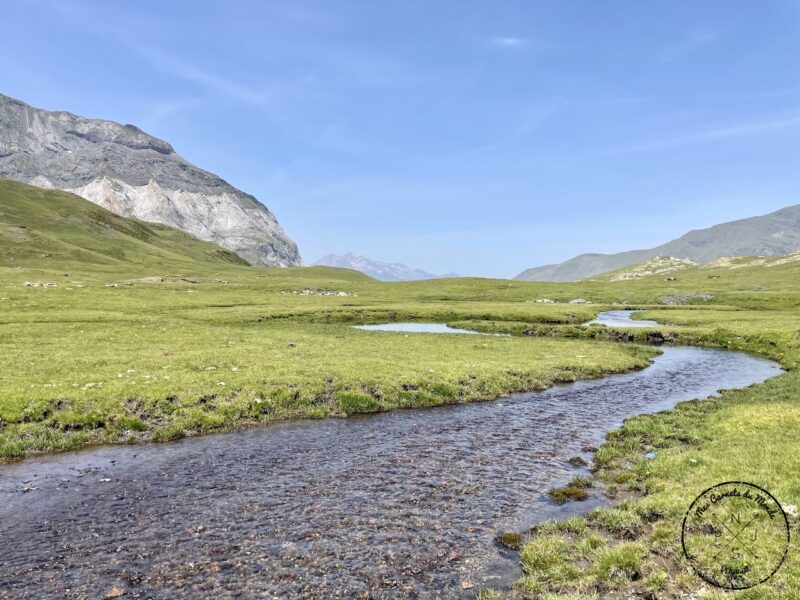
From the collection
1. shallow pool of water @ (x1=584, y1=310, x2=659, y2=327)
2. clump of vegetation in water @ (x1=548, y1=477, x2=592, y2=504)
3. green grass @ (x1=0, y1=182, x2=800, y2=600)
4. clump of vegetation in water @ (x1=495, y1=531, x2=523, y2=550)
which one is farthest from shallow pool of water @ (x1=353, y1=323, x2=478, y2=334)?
clump of vegetation in water @ (x1=495, y1=531, x2=523, y2=550)

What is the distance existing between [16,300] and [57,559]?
76469 mm

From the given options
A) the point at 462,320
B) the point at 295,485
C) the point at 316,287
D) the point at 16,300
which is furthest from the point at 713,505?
the point at 316,287

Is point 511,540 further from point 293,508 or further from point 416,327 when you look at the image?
point 416,327

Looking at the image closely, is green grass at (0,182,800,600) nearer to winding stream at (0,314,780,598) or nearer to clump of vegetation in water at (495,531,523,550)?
clump of vegetation in water at (495,531,523,550)

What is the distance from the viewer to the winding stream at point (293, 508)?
1365 cm

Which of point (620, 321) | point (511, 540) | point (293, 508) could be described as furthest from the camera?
point (620, 321)

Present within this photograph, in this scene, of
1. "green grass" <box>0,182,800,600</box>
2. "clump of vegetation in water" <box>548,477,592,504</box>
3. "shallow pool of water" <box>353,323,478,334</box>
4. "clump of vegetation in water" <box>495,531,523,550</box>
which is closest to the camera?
"green grass" <box>0,182,800,600</box>

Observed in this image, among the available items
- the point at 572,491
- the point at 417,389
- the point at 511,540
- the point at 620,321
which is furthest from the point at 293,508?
the point at 620,321

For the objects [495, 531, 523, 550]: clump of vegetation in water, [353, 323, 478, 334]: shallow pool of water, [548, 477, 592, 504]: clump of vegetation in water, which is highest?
[353, 323, 478, 334]: shallow pool of water

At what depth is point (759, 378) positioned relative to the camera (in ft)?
137

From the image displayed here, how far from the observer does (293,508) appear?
1791 cm

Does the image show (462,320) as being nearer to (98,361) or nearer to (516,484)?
(98,361)

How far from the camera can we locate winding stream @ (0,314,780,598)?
13648mm

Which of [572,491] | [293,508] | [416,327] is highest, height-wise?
[416,327]
